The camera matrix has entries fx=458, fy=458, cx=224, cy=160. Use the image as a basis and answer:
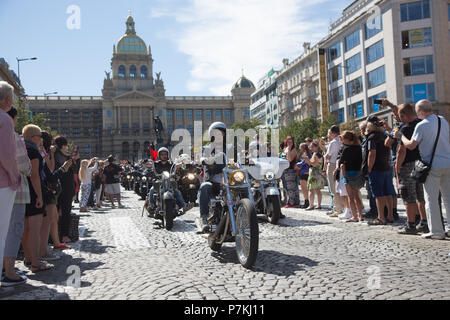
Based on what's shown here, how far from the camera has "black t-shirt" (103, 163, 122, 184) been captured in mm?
16094

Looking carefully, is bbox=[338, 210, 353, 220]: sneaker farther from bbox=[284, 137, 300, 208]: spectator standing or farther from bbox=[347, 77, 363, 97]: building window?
bbox=[347, 77, 363, 97]: building window

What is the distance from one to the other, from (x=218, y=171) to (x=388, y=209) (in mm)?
3669

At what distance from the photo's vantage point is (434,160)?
20.7 ft

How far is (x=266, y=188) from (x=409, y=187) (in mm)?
2948

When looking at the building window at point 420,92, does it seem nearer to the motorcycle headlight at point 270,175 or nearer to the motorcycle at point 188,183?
the motorcycle headlight at point 270,175

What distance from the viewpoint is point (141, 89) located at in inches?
4456

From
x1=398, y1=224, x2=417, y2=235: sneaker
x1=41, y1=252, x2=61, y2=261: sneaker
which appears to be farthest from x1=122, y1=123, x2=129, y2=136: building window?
x1=398, y1=224, x2=417, y2=235: sneaker

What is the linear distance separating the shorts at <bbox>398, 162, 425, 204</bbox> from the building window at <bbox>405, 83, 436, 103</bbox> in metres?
36.0

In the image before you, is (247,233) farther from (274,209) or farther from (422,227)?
(274,209)

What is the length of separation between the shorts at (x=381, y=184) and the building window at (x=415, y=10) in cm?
3759

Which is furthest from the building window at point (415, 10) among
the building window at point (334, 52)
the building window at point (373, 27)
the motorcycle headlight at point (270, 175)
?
the motorcycle headlight at point (270, 175)

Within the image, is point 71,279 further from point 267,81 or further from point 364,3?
point 267,81

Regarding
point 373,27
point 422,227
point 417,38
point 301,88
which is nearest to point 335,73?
point 373,27
